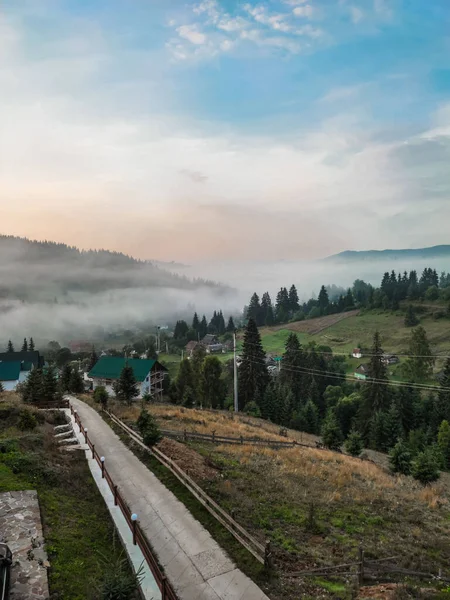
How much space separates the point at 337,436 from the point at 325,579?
34.3 m

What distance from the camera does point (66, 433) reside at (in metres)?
25.9

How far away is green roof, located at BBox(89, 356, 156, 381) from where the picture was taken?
223 ft

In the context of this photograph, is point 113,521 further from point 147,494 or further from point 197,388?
point 197,388

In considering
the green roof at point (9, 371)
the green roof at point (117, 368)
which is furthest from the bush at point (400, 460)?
the green roof at point (9, 371)

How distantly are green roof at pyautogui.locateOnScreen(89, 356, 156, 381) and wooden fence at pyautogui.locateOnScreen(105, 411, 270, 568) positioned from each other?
45.4m

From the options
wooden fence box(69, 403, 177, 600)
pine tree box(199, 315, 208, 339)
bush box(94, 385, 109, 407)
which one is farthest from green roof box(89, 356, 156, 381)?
pine tree box(199, 315, 208, 339)

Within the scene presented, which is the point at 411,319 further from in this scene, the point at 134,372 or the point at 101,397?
the point at 101,397

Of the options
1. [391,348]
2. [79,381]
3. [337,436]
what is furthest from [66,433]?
[391,348]

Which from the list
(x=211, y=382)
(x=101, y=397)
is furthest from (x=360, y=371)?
(x=101, y=397)

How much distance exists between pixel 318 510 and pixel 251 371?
58983mm

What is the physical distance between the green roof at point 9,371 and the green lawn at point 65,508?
64179 mm

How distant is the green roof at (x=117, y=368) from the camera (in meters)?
67.9

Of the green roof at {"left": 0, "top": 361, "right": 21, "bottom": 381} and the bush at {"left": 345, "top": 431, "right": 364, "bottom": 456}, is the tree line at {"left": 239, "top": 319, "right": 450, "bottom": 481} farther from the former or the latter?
the green roof at {"left": 0, "top": 361, "right": 21, "bottom": 381}

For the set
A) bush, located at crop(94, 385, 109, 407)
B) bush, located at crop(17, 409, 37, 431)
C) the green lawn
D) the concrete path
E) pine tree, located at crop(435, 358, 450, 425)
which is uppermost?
bush, located at crop(17, 409, 37, 431)
